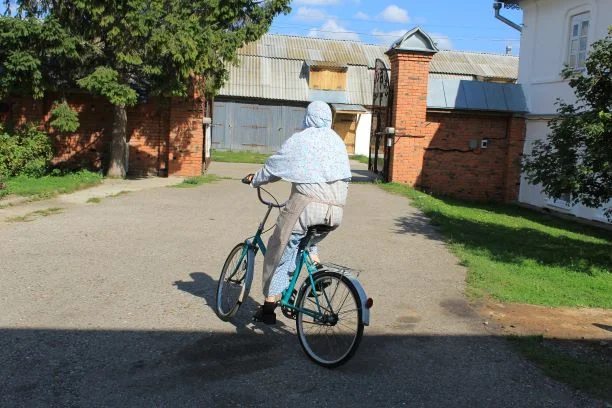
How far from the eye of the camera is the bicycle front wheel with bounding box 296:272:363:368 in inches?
170

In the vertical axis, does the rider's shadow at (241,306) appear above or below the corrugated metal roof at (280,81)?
below

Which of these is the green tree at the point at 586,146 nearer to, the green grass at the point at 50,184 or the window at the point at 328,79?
the green grass at the point at 50,184

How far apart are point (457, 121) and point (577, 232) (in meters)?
5.15

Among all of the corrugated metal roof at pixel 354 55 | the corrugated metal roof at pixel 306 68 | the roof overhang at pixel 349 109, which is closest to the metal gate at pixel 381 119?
Result: the roof overhang at pixel 349 109

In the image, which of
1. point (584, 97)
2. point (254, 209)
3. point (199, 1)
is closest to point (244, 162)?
point (199, 1)

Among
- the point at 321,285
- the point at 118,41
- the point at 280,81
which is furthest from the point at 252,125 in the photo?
the point at 321,285

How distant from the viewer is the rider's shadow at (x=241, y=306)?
5.22 meters

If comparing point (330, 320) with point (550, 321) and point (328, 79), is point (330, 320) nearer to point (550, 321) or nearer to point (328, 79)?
point (550, 321)

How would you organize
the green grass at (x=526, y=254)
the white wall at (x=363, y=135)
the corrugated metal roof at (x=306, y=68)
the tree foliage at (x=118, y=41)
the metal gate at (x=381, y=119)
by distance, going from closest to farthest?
the green grass at (x=526, y=254)
the tree foliage at (x=118, y=41)
the metal gate at (x=381, y=119)
the corrugated metal roof at (x=306, y=68)
the white wall at (x=363, y=135)

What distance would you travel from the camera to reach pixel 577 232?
508 inches

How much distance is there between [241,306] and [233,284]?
335 mm

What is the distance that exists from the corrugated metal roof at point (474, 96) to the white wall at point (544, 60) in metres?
0.42

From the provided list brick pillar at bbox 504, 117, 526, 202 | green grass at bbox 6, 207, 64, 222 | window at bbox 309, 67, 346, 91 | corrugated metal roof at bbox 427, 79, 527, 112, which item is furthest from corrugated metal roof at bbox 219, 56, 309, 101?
green grass at bbox 6, 207, 64, 222

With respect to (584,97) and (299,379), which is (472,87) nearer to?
(584,97)
